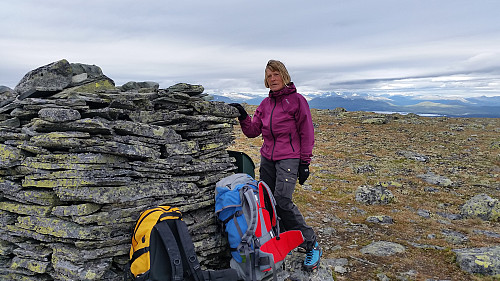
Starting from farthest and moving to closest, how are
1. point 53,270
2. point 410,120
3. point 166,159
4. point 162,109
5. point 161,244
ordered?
1. point 410,120
2. point 162,109
3. point 166,159
4. point 53,270
5. point 161,244

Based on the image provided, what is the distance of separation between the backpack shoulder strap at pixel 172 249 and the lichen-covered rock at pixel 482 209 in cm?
1453

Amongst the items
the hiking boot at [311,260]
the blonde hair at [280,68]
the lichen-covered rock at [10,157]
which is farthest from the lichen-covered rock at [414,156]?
the lichen-covered rock at [10,157]

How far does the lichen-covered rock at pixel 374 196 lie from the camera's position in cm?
1573

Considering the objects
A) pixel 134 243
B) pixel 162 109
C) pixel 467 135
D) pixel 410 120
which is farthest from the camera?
pixel 410 120

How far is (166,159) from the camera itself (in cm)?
802

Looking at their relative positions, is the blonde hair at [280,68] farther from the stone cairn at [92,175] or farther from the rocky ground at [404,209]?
the rocky ground at [404,209]

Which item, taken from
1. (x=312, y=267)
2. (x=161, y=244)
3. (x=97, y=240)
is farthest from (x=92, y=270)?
(x=312, y=267)

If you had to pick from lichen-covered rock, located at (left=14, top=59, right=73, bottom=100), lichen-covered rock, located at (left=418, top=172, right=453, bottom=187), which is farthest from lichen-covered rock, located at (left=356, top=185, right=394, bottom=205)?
lichen-covered rock, located at (left=14, top=59, right=73, bottom=100)

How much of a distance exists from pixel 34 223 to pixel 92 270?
2079 millimetres

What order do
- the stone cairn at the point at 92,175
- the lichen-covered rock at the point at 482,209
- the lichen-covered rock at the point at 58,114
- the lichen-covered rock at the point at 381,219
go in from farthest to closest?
the lichen-covered rock at the point at 482,209, the lichen-covered rock at the point at 381,219, the lichen-covered rock at the point at 58,114, the stone cairn at the point at 92,175

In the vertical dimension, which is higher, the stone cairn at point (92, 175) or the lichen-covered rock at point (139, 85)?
the lichen-covered rock at point (139, 85)

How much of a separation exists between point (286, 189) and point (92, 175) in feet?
16.2

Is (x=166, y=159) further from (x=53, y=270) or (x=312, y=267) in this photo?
(x=312, y=267)

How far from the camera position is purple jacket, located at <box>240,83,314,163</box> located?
7.88 m
